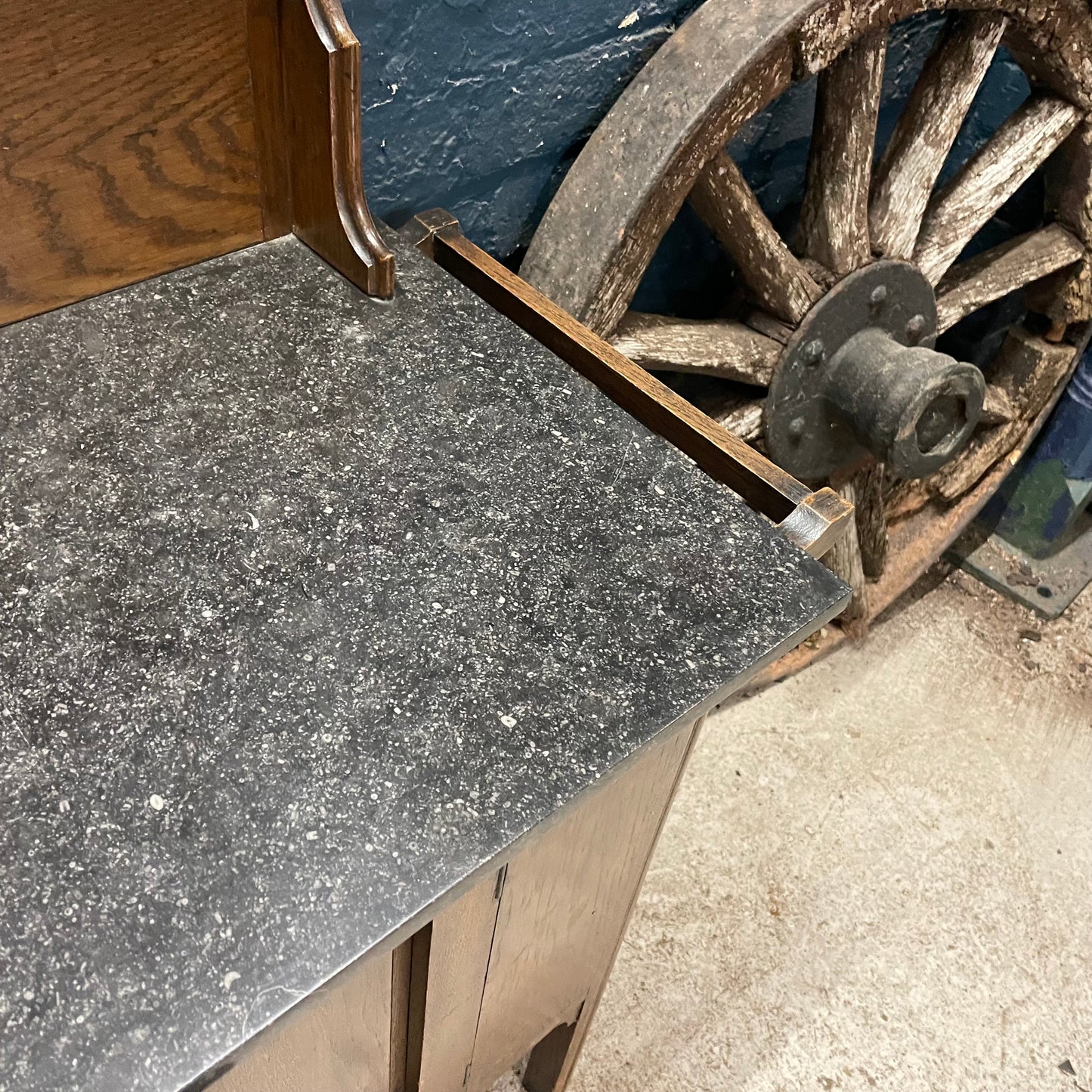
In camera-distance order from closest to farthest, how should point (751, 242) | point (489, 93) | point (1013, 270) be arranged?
point (489, 93) < point (751, 242) < point (1013, 270)

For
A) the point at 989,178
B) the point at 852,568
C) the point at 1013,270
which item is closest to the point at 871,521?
the point at 852,568

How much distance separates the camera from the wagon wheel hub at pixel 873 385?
1.21m

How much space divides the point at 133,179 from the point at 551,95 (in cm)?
48

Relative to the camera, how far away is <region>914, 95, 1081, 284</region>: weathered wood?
1.35 m

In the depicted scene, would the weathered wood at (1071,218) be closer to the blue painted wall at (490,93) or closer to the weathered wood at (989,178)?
the weathered wood at (989,178)

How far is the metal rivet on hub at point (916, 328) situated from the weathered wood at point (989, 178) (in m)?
0.06

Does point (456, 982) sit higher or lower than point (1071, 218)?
lower

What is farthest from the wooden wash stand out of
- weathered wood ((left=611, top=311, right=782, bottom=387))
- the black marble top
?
weathered wood ((left=611, top=311, right=782, bottom=387))

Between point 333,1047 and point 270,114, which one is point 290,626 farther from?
point 270,114

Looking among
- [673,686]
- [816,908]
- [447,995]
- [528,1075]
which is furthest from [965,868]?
[673,686]

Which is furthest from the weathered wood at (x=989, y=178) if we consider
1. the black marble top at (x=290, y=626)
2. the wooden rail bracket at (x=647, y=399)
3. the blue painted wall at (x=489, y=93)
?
the black marble top at (x=290, y=626)

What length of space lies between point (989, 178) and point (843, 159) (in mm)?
322

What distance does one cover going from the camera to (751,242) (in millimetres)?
1159

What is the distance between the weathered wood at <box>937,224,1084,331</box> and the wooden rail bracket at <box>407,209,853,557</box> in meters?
0.76
